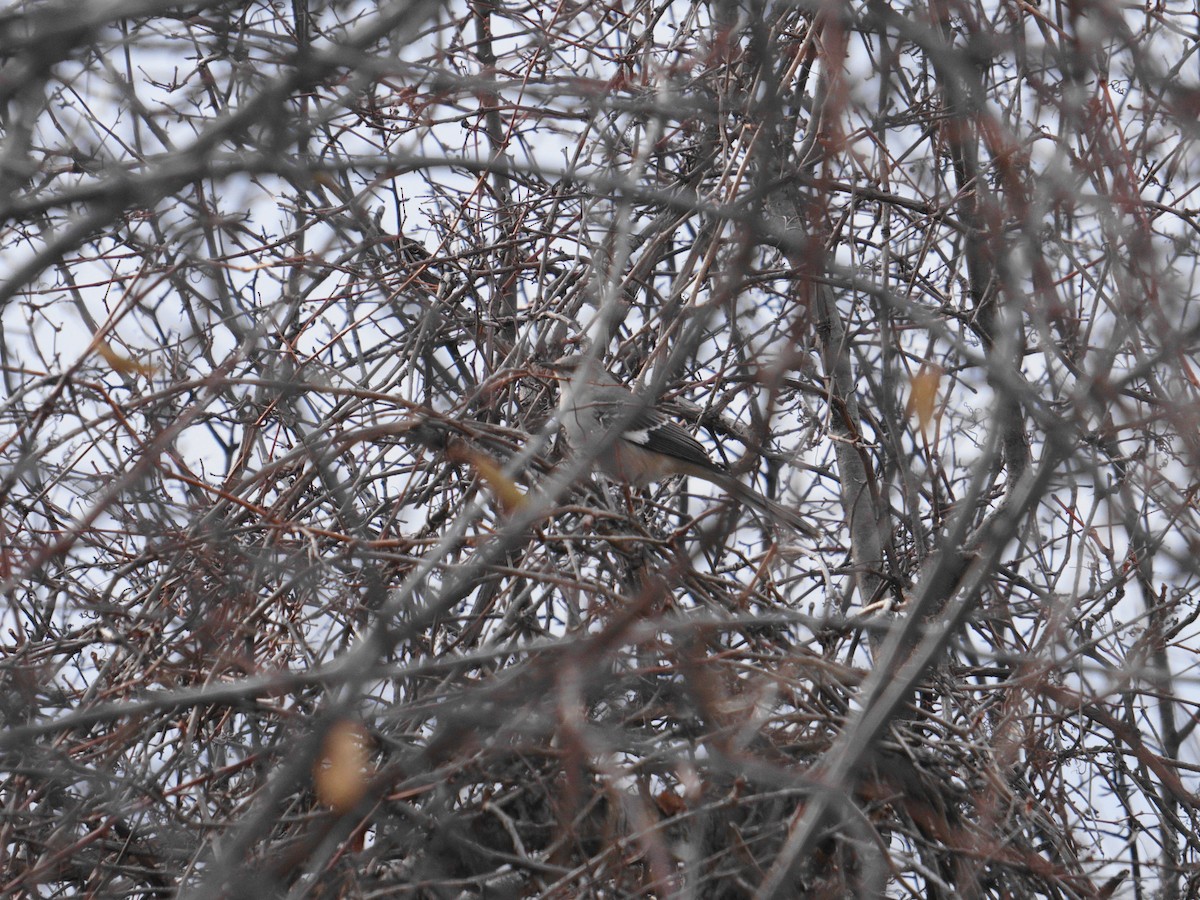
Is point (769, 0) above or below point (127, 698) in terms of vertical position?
above

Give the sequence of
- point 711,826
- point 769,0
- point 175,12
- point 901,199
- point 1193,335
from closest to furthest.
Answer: point 1193,335
point 175,12
point 711,826
point 769,0
point 901,199

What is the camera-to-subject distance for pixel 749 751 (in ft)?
9.95

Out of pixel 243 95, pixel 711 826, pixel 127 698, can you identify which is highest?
pixel 243 95

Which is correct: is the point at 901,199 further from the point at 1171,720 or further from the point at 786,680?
the point at 1171,720

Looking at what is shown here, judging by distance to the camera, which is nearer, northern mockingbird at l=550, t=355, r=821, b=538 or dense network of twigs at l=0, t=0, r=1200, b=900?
dense network of twigs at l=0, t=0, r=1200, b=900

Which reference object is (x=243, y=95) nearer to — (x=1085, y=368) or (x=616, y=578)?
(x=616, y=578)

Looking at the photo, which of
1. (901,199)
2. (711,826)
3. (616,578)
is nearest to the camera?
(711,826)

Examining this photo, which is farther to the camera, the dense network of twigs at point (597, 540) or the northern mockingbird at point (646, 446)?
the northern mockingbird at point (646, 446)

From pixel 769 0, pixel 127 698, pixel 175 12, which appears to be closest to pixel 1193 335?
pixel 769 0

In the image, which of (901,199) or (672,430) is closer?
(901,199)

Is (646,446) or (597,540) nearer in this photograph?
(597,540)

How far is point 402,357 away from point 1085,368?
2849 mm

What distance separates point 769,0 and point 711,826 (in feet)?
7.13

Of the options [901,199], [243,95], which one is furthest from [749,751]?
[243,95]
